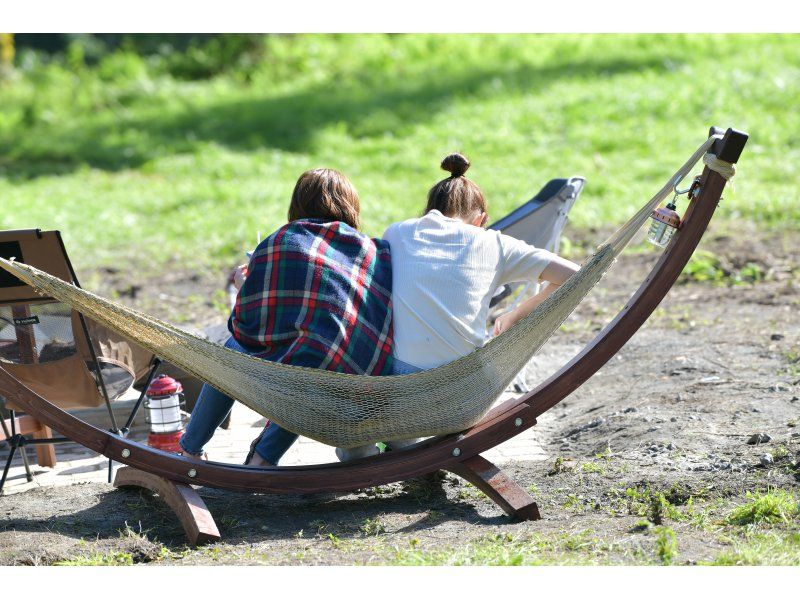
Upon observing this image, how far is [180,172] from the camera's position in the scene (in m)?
12.2

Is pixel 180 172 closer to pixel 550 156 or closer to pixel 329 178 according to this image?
pixel 550 156

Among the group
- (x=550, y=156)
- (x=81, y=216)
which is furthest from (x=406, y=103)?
(x=81, y=216)

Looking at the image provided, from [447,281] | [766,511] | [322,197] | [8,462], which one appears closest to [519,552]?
[766,511]

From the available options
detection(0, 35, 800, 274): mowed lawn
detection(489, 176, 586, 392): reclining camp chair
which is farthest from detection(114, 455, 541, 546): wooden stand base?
detection(0, 35, 800, 274): mowed lawn

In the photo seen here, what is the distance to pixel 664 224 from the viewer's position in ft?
13.3

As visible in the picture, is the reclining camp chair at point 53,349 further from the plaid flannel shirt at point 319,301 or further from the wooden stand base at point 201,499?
the plaid flannel shirt at point 319,301

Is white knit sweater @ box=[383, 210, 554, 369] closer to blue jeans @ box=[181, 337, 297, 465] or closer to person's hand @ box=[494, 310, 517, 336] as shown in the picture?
person's hand @ box=[494, 310, 517, 336]

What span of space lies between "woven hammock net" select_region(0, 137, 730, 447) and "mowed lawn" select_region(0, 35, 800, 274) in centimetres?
502

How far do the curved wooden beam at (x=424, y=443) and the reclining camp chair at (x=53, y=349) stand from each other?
0.53 m

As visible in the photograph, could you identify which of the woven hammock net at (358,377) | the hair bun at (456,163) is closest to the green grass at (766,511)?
the woven hammock net at (358,377)

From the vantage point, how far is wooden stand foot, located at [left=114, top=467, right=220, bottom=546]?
379 centimetres

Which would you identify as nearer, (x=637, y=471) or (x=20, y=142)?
(x=637, y=471)

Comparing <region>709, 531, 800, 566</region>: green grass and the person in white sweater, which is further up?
the person in white sweater

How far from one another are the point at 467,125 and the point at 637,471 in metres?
8.73
